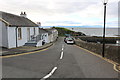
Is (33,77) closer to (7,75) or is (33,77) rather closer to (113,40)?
(7,75)

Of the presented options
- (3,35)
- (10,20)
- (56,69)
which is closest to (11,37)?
(3,35)

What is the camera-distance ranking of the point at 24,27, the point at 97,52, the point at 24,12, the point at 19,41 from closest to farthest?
the point at 97,52, the point at 19,41, the point at 24,27, the point at 24,12

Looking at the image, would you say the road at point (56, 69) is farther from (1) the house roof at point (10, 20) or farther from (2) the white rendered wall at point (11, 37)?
(1) the house roof at point (10, 20)

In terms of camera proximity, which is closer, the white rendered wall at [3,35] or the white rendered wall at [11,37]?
the white rendered wall at [3,35]

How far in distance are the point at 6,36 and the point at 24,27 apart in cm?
459

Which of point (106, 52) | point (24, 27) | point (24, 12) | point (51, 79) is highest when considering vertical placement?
point (24, 12)

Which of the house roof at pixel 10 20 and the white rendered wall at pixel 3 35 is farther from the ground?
the house roof at pixel 10 20

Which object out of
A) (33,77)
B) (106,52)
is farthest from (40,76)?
(106,52)

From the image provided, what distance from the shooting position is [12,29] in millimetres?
15578

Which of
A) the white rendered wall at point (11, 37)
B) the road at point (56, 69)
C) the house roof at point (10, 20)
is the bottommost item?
the road at point (56, 69)

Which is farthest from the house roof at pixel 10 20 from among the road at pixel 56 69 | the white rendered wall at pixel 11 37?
the road at pixel 56 69

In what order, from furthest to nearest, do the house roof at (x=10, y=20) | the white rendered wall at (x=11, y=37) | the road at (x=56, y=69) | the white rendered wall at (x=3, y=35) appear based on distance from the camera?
the house roof at (x=10, y=20) < the white rendered wall at (x=11, y=37) < the white rendered wall at (x=3, y=35) < the road at (x=56, y=69)

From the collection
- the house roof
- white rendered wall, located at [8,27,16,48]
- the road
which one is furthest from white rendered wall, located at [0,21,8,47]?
the road

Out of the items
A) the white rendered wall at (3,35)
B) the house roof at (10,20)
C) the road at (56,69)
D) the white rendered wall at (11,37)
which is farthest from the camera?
the house roof at (10,20)
